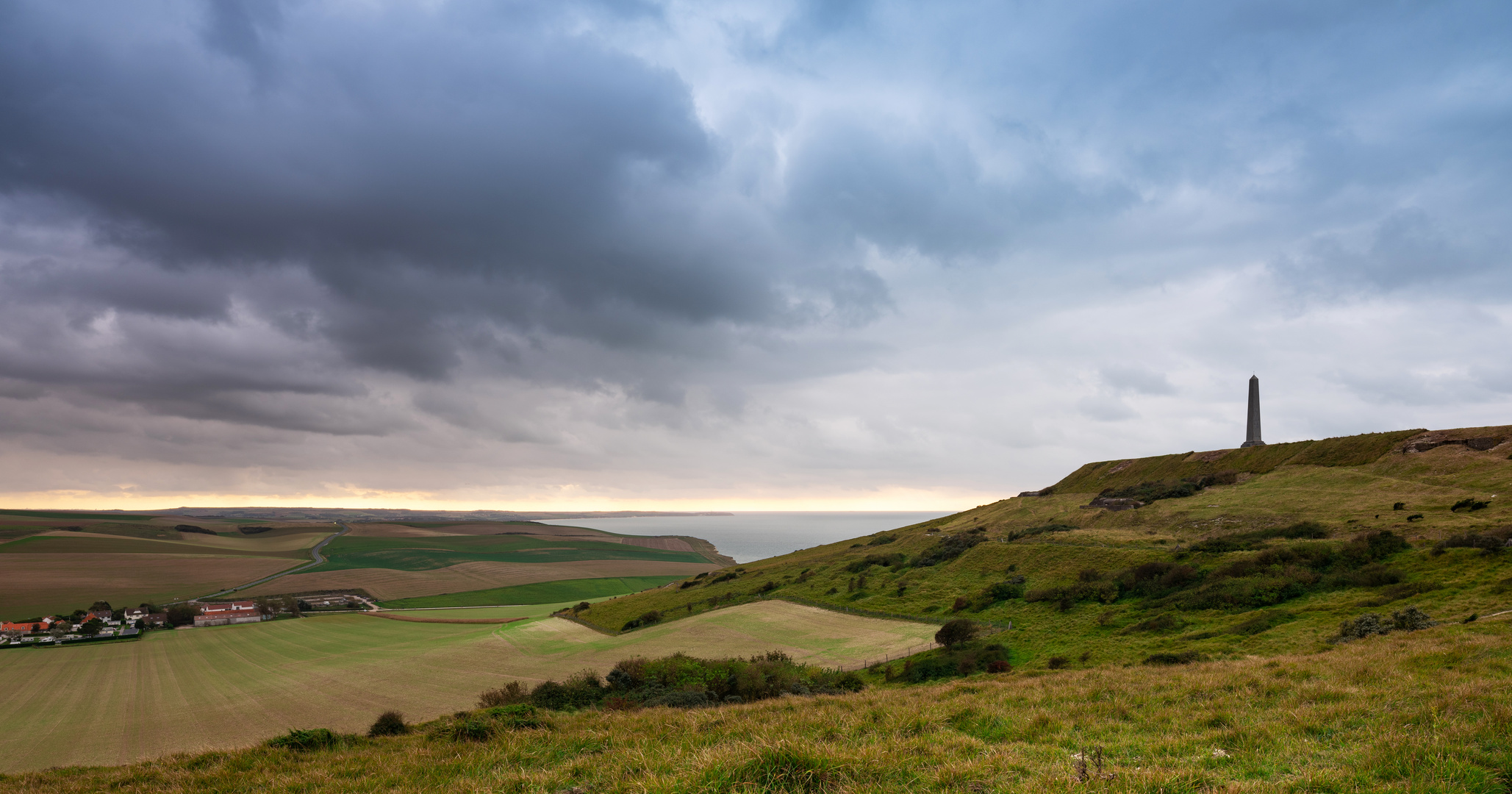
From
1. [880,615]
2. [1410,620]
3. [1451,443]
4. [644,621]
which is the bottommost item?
[644,621]

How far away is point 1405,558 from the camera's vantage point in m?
33.8

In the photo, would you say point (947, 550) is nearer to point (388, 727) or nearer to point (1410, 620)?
point (1410, 620)

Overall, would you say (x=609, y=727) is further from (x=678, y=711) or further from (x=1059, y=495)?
(x=1059, y=495)

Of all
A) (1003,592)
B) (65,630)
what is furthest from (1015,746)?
(65,630)

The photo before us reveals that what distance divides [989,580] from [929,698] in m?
43.9

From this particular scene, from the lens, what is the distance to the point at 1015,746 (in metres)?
8.51

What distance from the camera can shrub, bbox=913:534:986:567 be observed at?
67.9m

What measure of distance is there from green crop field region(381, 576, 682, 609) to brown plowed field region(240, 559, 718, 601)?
13.2 ft

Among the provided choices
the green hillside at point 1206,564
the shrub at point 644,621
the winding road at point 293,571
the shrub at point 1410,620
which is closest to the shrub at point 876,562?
the green hillside at point 1206,564

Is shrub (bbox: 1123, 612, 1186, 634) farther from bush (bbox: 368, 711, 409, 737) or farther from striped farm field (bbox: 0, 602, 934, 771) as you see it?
bush (bbox: 368, 711, 409, 737)

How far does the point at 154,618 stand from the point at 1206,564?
410 ft

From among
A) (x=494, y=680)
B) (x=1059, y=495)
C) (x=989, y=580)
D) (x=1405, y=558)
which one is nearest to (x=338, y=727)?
(x=494, y=680)

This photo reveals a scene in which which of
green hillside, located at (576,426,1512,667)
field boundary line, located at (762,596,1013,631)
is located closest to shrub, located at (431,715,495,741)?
green hillside, located at (576,426,1512,667)

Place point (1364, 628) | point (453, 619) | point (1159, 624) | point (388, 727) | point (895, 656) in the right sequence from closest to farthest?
point (388, 727) < point (1364, 628) < point (1159, 624) < point (895, 656) < point (453, 619)
